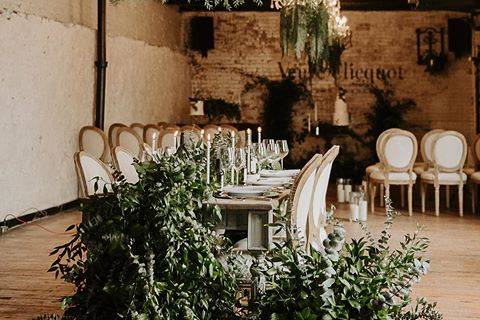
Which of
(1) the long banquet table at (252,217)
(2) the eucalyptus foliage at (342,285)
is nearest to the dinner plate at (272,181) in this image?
(1) the long banquet table at (252,217)

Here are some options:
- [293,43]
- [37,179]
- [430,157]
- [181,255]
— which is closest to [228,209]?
[181,255]

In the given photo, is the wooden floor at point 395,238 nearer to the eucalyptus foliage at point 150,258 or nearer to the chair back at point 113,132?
the chair back at point 113,132

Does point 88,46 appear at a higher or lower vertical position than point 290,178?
higher

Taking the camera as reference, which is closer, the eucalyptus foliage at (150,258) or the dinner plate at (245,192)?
the eucalyptus foliage at (150,258)

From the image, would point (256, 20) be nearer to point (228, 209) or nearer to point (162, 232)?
point (228, 209)

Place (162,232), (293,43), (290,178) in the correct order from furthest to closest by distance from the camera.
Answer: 1. (293,43)
2. (290,178)
3. (162,232)

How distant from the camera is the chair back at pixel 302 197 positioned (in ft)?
12.4

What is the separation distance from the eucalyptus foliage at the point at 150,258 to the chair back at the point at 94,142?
19.3 ft

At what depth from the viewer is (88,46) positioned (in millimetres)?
9742

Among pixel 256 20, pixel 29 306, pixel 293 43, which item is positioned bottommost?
pixel 29 306

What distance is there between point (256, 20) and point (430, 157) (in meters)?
6.13

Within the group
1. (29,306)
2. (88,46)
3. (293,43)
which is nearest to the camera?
(29,306)

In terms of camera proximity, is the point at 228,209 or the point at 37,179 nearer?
the point at 228,209

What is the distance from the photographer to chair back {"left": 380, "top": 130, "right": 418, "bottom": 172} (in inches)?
340
